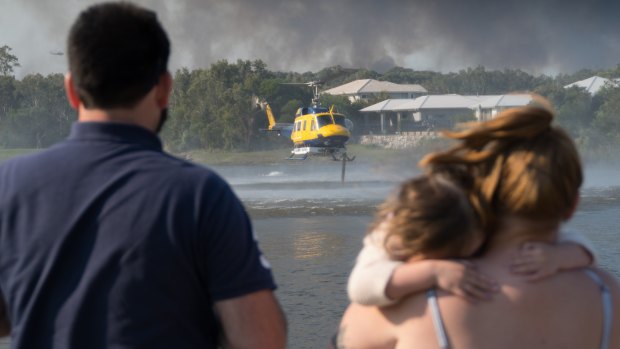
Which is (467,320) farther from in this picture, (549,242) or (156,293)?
(156,293)

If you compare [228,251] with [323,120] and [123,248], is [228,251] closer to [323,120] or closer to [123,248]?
[123,248]

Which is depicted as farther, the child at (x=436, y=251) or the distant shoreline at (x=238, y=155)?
the distant shoreline at (x=238, y=155)

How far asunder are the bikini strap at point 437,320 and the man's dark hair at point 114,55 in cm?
77

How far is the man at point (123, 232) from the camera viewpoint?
2053 millimetres

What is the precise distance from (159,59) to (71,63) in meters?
0.20

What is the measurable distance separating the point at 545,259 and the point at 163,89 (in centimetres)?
93

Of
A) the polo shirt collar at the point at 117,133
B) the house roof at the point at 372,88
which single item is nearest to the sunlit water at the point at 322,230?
the polo shirt collar at the point at 117,133

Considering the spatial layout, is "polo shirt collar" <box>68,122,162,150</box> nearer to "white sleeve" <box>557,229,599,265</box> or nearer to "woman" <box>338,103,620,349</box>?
"woman" <box>338,103,620,349</box>

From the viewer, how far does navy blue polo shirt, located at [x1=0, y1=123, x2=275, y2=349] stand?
205cm

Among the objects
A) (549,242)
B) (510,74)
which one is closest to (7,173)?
(549,242)

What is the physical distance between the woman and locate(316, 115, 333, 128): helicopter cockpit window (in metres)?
33.2

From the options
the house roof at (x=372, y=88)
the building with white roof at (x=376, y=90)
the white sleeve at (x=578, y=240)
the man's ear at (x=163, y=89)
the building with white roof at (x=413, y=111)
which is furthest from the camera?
the house roof at (x=372, y=88)

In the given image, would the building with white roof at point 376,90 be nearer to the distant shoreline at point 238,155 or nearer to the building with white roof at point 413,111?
the building with white roof at point 413,111

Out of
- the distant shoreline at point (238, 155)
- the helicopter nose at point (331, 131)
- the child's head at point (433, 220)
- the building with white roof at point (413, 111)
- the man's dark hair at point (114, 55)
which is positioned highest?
the man's dark hair at point (114, 55)
